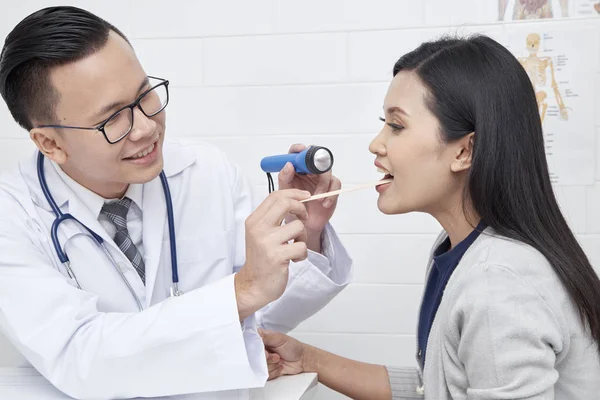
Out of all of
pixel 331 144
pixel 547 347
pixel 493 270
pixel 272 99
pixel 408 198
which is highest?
pixel 272 99

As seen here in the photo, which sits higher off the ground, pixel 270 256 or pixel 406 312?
pixel 270 256

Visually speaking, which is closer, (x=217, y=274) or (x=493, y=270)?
(x=493, y=270)

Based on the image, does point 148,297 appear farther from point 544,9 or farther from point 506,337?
point 544,9

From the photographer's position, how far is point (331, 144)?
85.7 inches

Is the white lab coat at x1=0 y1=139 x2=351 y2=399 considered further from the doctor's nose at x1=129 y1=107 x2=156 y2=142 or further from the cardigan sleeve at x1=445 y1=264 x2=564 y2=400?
the cardigan sleeve at x1=445 y1=264 x2=564 y2=400

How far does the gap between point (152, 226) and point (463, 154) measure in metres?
0.68

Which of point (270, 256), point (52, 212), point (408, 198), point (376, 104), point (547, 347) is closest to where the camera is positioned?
point (547, 347)

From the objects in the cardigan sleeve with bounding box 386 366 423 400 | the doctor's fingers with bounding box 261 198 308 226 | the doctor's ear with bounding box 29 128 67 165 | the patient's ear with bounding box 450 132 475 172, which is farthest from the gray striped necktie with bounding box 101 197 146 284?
the patient's ear with bounding box 450 132 475 172

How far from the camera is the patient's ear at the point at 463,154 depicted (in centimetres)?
126

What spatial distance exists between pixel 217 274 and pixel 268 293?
404 millimetres

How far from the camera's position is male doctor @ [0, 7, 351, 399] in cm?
122

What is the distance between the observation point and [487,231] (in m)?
1.24

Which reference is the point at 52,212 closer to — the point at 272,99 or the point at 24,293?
the point at 24,293

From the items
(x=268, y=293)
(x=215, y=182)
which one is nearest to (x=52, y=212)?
(x=215, y=182)
